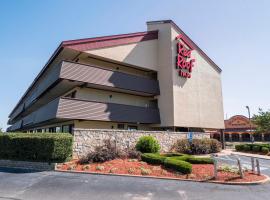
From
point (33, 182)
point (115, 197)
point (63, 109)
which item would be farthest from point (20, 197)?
point (63, 109)

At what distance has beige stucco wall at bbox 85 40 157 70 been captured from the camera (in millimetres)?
23288

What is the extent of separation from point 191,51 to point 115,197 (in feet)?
79.3

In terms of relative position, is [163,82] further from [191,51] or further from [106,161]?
[106,161]

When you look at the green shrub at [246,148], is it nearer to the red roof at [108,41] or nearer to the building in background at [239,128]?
the red roof at [108,41]

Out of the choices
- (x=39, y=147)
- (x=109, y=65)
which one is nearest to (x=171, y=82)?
(x=109, y=65)

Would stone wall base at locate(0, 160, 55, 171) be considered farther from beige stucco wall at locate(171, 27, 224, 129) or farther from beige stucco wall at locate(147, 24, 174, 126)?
beige stucco wall at locate(171, 27, 224, 129)

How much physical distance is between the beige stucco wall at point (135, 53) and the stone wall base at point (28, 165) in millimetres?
11591

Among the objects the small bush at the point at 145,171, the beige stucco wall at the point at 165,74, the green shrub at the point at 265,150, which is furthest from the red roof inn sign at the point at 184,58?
the small bush at the point at 145,171

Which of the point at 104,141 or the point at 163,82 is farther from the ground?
the point at 163,82

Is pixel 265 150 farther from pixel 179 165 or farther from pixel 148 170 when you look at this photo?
pixel 148 170

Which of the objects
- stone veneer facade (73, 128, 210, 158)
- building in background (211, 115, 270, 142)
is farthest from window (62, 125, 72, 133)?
building in background (211, 115, 270, 142)

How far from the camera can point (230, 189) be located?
10.4 meters

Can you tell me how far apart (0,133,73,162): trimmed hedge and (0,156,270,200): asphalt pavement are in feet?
6.26

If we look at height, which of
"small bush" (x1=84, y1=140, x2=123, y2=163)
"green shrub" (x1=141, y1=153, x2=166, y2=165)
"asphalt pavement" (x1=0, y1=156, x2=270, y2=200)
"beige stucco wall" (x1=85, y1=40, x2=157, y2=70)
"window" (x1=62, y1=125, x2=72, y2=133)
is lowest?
"asphalt pavement" (x1=0, y1=156, x2=270, y2=200)
